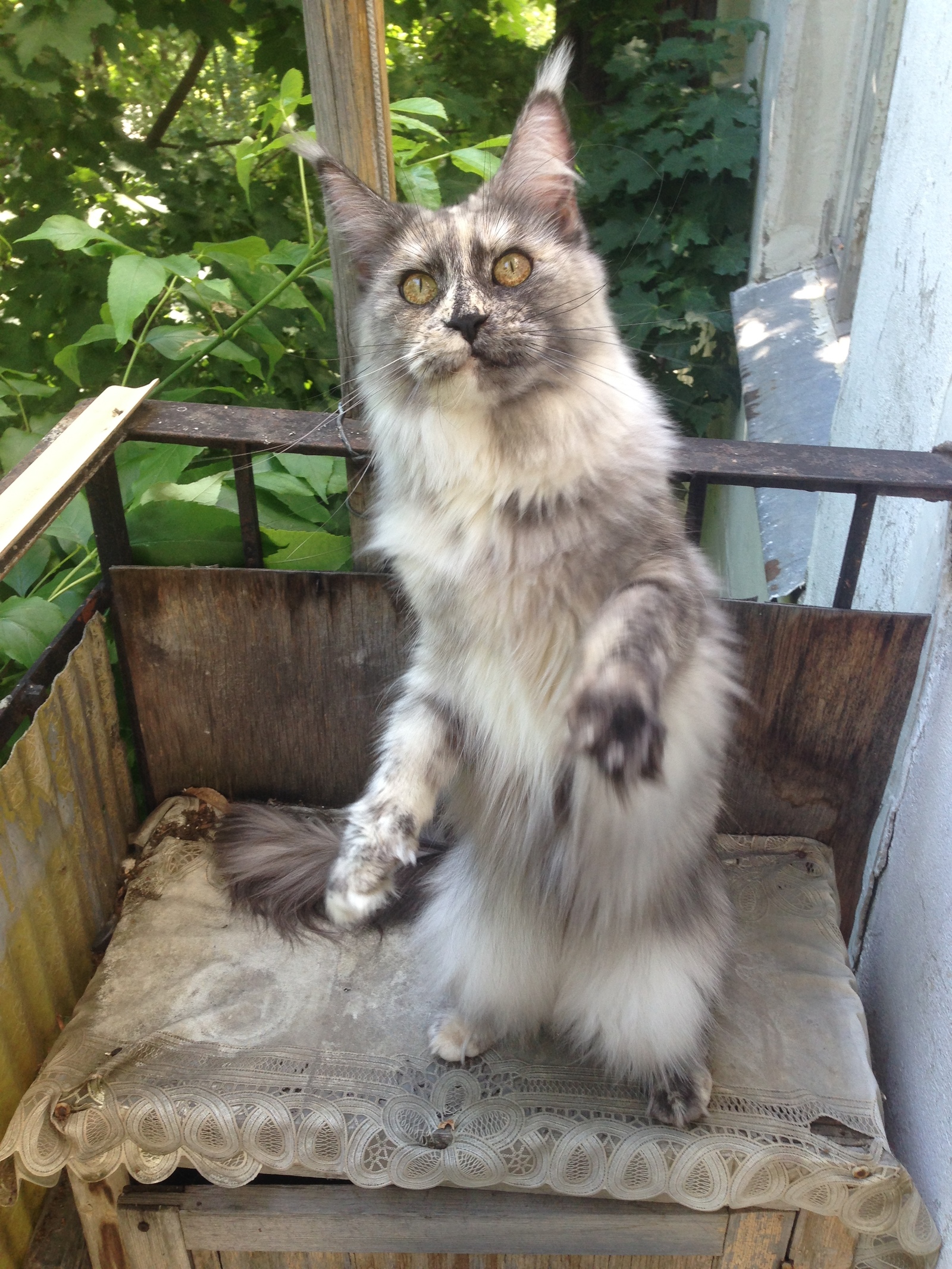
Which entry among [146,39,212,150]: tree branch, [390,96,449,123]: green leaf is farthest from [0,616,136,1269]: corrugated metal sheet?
[146,39,212,150]: tree branch

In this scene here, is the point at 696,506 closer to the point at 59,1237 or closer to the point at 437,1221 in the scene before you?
the point at 437,1221

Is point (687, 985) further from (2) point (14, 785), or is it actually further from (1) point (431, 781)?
(2) point (14, 785)

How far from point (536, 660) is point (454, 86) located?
293cm

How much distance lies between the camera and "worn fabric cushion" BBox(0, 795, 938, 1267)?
1.41 m

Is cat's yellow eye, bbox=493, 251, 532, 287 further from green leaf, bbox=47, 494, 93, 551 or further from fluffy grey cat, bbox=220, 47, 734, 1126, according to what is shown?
green leaf, bbox=47, 494, 93, 551

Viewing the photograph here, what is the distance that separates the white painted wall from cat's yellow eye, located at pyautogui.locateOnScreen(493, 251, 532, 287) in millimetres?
803

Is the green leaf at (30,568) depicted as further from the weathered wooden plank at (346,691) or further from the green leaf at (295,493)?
the green leaf at (295,493)

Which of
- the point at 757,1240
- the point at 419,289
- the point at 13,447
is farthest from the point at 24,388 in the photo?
the point at 757,1240


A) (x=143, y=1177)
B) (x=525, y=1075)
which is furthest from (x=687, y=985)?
(x=143, y=1177)

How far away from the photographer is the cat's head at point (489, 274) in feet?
4.21

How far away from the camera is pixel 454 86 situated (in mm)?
3475

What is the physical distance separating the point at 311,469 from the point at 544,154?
0.89 meters

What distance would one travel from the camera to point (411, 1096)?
149 centimetres

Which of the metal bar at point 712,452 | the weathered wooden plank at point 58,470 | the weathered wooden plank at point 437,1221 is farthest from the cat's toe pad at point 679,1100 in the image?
the weathered wooden plank at point 58,470
